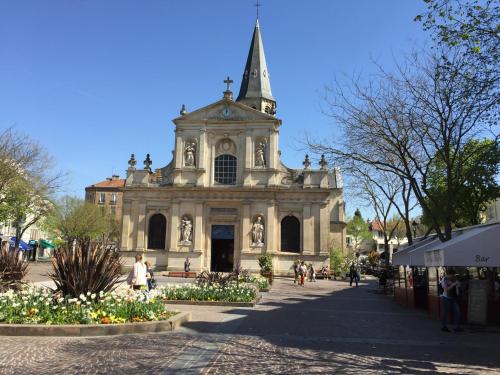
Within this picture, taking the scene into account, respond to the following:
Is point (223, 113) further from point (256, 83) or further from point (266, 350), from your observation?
point (266, 350)

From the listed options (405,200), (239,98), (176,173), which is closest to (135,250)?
(176,173)

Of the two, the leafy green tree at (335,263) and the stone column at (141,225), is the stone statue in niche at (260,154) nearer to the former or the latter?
the leafy green tree at (335,263)

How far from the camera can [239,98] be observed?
49.0 meters

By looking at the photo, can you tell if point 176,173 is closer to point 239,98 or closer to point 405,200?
point 239,98

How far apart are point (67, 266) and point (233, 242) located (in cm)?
2881

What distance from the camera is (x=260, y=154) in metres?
40.0

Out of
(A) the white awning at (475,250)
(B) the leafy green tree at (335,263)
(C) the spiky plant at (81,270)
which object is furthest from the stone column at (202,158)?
(A) the white awning at (475,250)

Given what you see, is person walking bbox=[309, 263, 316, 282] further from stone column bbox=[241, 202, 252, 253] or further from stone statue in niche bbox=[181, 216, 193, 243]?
stone statue in niche bbox=[181, 216, 193, 243]

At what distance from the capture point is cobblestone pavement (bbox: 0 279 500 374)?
729 cm

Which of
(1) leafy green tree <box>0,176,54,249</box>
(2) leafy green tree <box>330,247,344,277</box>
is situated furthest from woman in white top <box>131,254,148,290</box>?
(2) leafy green tree <box>330,247,344,277</box>

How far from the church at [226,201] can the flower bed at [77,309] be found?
88.7 ft

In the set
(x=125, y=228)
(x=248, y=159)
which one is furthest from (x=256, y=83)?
(x=125, y=228)

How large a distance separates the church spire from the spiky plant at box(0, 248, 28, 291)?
3452 cm

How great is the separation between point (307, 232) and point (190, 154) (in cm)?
1207
